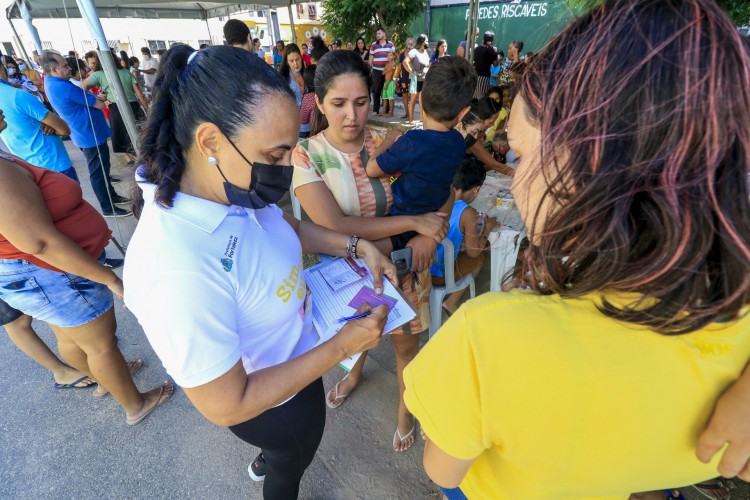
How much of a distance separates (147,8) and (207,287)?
15.5 metres

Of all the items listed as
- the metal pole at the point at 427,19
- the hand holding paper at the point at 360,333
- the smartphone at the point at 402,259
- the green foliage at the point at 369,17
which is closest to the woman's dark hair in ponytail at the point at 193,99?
the hand holding paper at the point at 360,333

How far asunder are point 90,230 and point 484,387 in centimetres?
202

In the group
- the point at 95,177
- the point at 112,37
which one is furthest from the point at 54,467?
the point at 112,37

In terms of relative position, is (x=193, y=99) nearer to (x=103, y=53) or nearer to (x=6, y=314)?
(x=6, y=314)

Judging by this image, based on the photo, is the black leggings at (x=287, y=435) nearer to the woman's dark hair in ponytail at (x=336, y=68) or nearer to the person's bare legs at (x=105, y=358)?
the person's bare legs at (x=105, y=358)

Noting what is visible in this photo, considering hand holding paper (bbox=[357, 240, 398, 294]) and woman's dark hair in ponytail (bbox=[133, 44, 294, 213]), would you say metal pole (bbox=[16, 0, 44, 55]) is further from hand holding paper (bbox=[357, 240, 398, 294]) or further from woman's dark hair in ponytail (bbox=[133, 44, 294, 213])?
hand holding paper (bbox=[357, 240, 398, 294])

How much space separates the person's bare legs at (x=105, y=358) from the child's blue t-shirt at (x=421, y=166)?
165 centimetres

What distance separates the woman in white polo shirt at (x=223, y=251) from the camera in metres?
0.83

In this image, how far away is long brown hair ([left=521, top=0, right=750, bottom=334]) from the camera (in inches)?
17.3

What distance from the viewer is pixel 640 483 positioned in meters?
0.64

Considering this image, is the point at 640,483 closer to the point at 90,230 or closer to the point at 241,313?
the point at 241,313

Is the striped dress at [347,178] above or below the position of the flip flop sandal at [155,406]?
above

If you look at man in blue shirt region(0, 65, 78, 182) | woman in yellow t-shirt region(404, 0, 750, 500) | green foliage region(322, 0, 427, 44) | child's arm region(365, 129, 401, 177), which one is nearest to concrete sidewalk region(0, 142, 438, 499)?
child's arm region(365, 129, 401, 177)

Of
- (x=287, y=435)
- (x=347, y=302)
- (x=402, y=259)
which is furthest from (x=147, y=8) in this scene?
(x=287, y=435)
